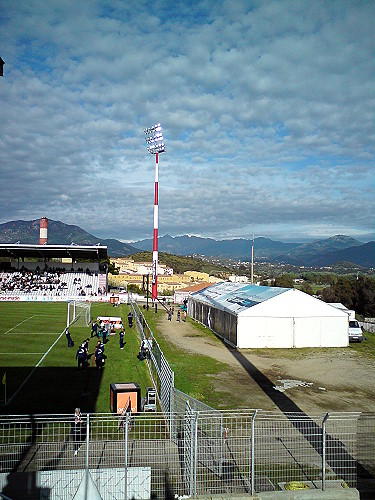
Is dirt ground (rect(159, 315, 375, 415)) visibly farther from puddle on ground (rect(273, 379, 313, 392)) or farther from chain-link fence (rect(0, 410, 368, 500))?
chain-link fence (rect(0, 410, 368, 500))

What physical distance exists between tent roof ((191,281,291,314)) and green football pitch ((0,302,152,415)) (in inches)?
233

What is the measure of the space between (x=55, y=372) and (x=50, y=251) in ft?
156

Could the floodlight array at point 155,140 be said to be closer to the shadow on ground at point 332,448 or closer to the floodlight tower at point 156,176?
the floodlight tower at point 156,176

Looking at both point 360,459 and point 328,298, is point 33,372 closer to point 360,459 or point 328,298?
point 360,459

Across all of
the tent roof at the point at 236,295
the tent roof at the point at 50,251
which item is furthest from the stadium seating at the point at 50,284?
the tent roof at the point at 236,295

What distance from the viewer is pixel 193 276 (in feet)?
356

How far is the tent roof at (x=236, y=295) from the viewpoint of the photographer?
2530 centimetres

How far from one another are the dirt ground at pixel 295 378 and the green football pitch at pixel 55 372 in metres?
3.44

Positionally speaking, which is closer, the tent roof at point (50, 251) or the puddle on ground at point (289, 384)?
the puddle on ground at point (289, 384)

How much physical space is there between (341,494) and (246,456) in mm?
2245

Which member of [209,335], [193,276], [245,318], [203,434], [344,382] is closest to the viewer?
[203,434]

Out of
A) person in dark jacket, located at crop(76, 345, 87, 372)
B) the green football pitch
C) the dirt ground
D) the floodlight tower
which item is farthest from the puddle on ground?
the floodlight tower

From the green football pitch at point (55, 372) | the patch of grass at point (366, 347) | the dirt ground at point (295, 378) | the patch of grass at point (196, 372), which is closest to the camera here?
the green football pitch at point (55, 372)

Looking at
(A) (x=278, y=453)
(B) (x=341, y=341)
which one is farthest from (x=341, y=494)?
(B) (x=341, y=341)
